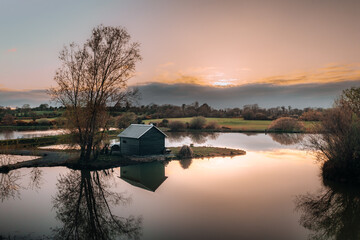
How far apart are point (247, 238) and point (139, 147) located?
18.3 m

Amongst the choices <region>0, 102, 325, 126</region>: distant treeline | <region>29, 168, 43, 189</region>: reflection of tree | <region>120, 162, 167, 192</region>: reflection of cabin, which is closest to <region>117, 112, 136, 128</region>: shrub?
<region>0, 102, 325, 126</region>: distant treeline

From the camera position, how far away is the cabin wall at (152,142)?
27.7m

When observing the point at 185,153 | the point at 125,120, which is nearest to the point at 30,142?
the point at 185,153

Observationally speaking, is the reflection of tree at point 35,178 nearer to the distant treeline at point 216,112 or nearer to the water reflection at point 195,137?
the water reflection at point 195,137

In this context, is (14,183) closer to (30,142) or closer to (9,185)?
(9,185)

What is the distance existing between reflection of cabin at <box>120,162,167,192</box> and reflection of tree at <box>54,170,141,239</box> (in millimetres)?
2026

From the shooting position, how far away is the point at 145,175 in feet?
69.1

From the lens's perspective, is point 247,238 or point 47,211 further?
point 47,211

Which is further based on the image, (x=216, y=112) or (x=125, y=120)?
(x=216, y=112)

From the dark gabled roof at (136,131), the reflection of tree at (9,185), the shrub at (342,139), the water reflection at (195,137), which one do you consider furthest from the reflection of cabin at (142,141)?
the shrub at (342,139)

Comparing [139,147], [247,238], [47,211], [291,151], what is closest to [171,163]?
[139,147]

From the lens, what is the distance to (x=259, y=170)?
22.9 meters

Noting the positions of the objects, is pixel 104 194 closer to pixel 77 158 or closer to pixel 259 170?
pixel 77 158

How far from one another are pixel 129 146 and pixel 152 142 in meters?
2.65
